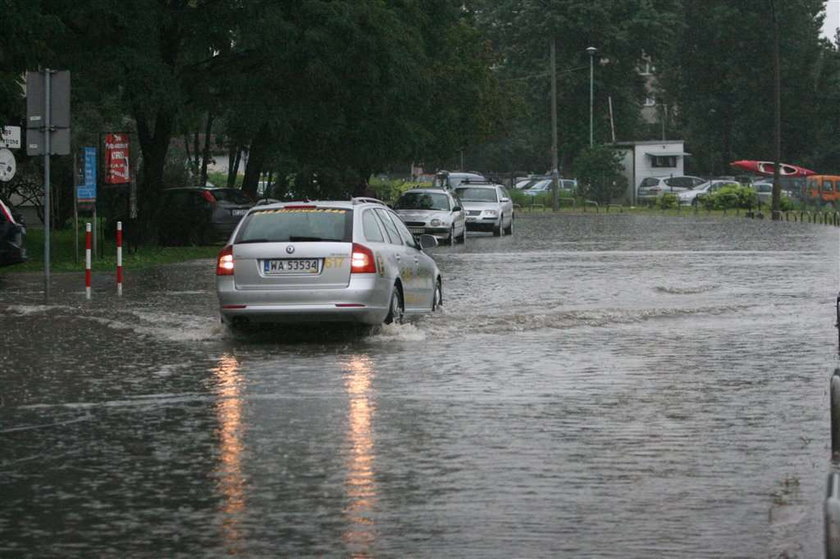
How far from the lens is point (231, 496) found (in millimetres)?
8547

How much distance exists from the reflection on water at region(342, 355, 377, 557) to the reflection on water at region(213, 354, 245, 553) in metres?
0.51

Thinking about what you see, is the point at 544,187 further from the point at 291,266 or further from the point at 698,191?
the point at 291,266

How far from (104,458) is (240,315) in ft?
23.4

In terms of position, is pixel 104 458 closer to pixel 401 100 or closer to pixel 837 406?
pixel 837 406

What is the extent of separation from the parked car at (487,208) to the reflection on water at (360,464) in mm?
35657

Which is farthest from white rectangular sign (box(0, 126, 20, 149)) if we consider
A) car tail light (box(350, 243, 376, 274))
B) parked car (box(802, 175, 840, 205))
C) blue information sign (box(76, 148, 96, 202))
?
parked car (box(802, 175, 840, 205))

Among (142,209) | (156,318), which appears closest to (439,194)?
(142,209)

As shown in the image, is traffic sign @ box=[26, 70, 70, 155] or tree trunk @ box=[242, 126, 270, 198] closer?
traffic sign @ box=[26, 70, 70, 155]

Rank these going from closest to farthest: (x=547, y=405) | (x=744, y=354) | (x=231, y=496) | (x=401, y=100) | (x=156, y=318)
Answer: (x=231, y=496)
(x=547, y=405)
(x=744, y=354)
(x=156, y=318)
(x=401, y=100)

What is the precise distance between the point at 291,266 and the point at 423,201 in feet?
92.8

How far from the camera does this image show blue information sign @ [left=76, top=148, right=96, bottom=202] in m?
32.2

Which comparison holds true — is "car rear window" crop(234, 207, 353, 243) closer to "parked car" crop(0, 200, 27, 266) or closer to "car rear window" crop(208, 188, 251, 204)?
"parked car" crop(0, 200, 27, 266)

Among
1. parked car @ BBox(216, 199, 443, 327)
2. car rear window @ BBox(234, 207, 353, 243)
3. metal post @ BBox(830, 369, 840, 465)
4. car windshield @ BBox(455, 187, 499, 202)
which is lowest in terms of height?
metal post @ BBox(830, 369, 840, 465)

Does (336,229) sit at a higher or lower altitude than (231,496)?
higher
